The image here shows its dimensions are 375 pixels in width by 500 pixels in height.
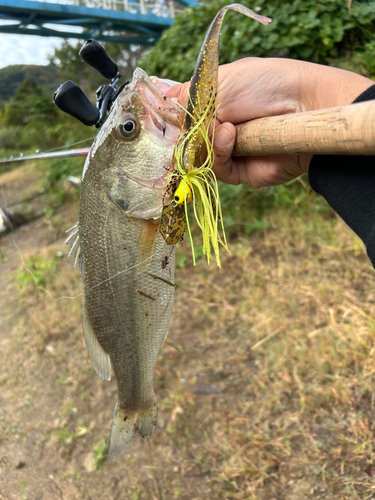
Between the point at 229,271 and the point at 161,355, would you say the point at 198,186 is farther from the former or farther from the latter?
the point at 229,271

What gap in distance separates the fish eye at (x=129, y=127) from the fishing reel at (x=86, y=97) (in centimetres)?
21

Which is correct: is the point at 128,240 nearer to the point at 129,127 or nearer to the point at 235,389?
the point at 129,127

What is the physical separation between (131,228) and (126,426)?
1192 mm

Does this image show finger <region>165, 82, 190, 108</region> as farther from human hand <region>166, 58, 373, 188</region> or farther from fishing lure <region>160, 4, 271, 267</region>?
fishing lure <region>160, 4, 271, 267</region>

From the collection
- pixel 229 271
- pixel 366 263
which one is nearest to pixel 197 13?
pixel 229 271

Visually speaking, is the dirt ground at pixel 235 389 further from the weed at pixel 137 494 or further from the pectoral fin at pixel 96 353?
the pectoral fin at pixel 96 353

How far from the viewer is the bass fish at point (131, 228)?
4.57 ft

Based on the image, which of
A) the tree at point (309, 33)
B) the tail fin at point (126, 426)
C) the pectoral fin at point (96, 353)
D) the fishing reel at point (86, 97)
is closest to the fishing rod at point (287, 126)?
the fishing reel at point (86, 97)

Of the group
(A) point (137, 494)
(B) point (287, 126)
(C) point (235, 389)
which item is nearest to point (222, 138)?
(B) point (287, 126)

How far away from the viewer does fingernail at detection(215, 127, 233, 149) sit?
1450 millimetres

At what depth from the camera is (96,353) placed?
1776mm

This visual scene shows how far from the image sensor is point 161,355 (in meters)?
3.58

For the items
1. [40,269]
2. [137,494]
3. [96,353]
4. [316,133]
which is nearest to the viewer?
[316,133]

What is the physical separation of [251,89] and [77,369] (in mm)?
3420
